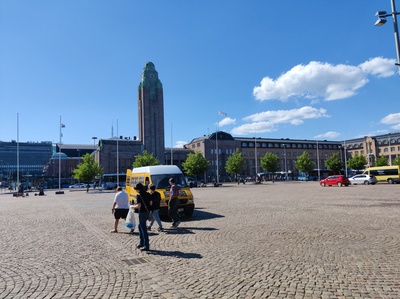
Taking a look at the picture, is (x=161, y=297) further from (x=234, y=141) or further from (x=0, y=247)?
(x=234, y=141)

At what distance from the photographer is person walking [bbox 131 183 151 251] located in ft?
27.6

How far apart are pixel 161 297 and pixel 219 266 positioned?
6.25 ft

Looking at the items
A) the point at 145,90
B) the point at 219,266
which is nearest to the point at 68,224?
the point at 219,266

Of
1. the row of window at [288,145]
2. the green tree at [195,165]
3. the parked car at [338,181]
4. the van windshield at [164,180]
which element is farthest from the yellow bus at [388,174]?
the row of window at [288,145]

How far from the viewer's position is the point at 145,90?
10162 centimetres

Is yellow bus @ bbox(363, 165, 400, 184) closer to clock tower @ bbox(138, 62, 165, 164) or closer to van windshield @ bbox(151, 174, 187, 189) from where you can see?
van windshield @ bbox(151, 174, 187, 189)

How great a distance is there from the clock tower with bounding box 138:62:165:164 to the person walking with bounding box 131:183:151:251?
9312cm

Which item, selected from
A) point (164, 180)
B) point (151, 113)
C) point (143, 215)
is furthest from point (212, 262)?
point (151, 113)

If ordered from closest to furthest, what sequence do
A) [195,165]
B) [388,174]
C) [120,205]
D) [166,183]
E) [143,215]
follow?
[143,215] < [120,205] < [166,183] < [388,174] < [195,165]

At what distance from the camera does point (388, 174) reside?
162ft

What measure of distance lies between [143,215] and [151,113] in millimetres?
95887

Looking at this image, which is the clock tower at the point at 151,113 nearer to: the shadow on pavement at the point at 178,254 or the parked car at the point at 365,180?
the parked car at the point at 365,180

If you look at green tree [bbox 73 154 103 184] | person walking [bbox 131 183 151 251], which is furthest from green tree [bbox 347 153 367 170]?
person walking [bbox 131 183 151 251]

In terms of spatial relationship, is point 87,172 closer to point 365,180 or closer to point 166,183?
point 166,183
